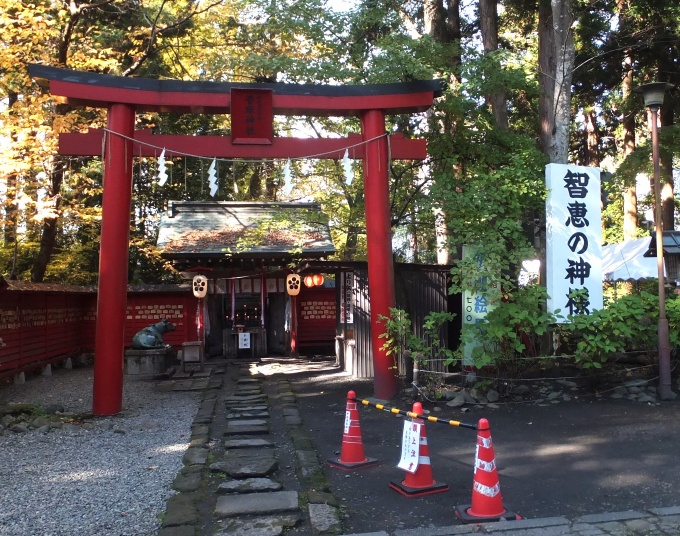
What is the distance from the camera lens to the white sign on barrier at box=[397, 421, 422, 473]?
5973 mm

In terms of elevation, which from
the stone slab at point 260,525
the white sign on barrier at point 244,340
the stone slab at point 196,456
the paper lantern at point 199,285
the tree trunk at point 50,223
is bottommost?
the stone slab at point 260,525

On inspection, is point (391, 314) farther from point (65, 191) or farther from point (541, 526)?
point (65, 191)

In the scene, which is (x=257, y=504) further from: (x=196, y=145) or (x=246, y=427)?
(x=196, y=145)

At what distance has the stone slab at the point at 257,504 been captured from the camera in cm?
565

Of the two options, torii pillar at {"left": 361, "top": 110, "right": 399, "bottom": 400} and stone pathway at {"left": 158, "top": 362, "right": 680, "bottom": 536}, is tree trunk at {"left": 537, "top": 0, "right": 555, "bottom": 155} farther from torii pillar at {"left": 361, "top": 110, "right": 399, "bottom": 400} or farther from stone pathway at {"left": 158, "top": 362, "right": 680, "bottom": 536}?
stone pathway at {"left": 158, "top": 362, "right": 680, "bottom": 536}

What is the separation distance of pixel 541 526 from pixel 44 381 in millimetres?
13798

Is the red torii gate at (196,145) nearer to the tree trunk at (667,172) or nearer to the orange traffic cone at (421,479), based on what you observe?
the orange traffic cone at (421,479)

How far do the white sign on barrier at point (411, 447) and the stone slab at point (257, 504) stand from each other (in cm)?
115

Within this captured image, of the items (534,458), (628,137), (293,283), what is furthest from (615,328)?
(628,137)

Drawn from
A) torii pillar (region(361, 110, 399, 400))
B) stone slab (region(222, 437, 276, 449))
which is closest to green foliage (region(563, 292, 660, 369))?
torii pillar (region(361, 110, 399, 400))

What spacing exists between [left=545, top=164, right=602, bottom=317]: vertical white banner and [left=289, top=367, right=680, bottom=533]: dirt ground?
1683mm

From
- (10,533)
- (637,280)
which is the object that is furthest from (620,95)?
(10,533)

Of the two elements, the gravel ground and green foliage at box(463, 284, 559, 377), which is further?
green foliage at box(463, 284, 559, 377)

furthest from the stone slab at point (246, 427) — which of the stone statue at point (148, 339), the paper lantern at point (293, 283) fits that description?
the paper lantern at point (293, 283)
